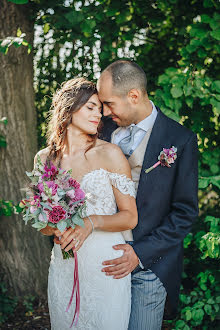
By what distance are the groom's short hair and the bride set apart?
23 centimetres

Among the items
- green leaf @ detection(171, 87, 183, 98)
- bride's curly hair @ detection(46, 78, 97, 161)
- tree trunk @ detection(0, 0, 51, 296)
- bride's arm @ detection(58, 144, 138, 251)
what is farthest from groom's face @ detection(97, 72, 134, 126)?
tree trunk @ detection(0, 0, 51, 296)

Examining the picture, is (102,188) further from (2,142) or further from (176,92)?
(2,142)

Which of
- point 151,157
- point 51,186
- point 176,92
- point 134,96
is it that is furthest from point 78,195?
point 176,92

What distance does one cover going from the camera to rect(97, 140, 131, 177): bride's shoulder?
2.65m

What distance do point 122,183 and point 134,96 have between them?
0.76 metres

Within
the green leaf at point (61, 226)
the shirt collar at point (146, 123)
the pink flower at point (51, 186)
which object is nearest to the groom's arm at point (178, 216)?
the shirt collar at point (146, 123)

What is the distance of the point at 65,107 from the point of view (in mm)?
2797

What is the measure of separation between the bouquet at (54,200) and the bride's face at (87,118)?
0.55m

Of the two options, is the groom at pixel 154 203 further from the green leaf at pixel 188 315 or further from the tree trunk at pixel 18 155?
the tree trunk at pixel 18 155

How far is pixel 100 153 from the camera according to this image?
2.73m

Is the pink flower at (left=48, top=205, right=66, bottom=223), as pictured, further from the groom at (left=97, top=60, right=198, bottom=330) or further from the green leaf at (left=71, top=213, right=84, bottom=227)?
the groom at (left=97, top=60, right=198, bottom=330)

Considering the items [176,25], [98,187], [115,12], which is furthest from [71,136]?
[176,25]

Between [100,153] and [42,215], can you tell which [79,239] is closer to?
[42,215]

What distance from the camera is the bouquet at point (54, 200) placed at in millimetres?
2188
